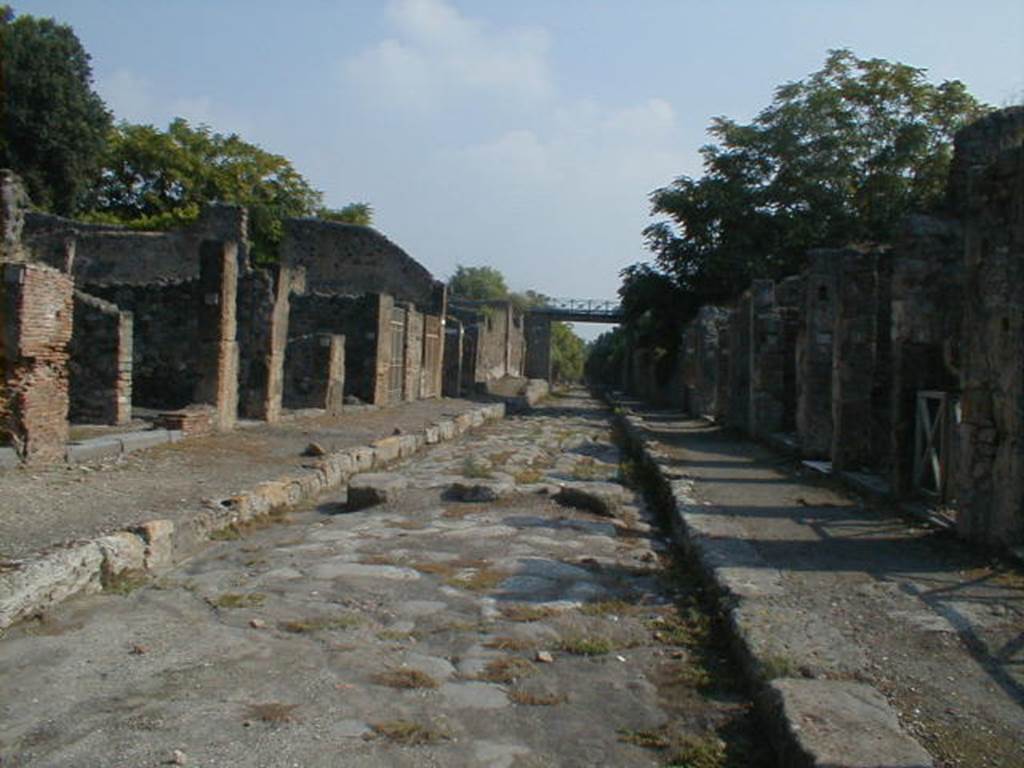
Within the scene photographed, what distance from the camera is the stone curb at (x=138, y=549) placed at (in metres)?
5.06

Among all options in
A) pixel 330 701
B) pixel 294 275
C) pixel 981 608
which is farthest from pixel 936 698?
pixel 294 275

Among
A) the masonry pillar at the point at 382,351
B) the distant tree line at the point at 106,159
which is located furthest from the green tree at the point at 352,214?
the masonry pillar at the point at 382,351

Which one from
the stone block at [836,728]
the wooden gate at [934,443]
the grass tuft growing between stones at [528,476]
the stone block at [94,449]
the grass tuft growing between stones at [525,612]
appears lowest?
the grass tuft growing between stones at [525,612]

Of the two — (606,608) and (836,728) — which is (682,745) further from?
(606,608)

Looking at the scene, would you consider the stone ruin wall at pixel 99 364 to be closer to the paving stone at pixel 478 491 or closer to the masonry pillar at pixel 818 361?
the paving stone at pixel 478 491

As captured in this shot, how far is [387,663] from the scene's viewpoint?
4.68m

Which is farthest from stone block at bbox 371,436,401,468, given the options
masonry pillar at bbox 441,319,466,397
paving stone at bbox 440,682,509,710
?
masonry pillar at bbox 441,319,466,397

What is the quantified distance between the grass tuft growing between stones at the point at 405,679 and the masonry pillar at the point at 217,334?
9.63 meters

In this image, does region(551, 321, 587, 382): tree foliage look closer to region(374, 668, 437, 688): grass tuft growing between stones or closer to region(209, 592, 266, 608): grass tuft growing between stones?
region(209, 592, 266, 608): grass tuft growing between stones

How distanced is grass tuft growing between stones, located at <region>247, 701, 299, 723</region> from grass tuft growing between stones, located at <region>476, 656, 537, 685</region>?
91cm

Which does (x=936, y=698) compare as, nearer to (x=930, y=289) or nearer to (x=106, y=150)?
(x=930, y=289)

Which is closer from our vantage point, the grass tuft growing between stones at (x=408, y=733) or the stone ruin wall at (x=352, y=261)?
the grass tuft growing between stones at (x=408, y=733)

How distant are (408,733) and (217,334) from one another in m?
10.8

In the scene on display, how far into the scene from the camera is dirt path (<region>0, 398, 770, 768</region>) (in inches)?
146
